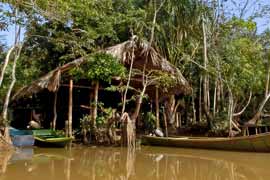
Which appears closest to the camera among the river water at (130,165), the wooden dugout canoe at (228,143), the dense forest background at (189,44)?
the river water at (130,165)

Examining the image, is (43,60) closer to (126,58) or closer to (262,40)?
(126,58)

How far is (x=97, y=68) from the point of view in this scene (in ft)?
46.0

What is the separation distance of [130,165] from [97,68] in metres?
5.54

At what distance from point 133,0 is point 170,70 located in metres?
5.59

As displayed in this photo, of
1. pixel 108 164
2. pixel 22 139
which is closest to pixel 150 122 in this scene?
pixel 22 139

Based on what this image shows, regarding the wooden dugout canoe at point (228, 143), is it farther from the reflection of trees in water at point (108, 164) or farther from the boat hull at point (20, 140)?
the boat hull at point (20, 140)

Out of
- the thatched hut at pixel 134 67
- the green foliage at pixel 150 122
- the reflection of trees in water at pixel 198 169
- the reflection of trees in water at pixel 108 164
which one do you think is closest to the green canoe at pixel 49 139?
the reflection of trees in water at pixel 108 164

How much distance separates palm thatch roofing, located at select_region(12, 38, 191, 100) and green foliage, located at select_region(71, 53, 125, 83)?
200mm

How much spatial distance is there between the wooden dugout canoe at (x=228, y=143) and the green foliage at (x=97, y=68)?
8.95 ft

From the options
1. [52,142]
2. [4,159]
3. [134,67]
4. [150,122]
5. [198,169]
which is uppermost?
[134,67]

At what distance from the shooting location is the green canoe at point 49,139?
12.8 metres

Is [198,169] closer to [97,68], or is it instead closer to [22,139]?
[22,139]

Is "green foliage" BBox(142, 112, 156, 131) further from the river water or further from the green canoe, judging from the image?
the green canoe

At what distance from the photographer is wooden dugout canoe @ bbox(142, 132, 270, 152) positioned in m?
11.3
